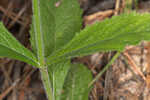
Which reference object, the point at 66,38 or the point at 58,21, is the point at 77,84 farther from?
the point at 58,21

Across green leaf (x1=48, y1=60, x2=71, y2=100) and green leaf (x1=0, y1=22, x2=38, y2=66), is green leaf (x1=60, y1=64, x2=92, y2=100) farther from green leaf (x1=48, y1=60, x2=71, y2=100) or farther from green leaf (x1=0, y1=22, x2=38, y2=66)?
green leaf (x1=0, y1=22, x2=38, y2=66)

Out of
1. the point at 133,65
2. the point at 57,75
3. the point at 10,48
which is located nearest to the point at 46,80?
the point at 57,75

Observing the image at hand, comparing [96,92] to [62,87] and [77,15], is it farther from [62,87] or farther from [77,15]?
[77,15]

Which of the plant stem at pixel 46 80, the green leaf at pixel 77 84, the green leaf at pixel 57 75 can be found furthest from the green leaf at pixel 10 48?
the green leaf at pixel 77 84

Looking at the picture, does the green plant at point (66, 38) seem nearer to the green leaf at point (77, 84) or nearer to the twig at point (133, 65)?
the green leaf at point (77, 84)

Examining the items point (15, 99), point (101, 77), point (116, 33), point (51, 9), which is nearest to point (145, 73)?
point (101, 77)

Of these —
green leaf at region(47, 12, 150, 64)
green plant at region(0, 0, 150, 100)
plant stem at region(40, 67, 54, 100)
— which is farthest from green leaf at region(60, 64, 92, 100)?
green leaf at region(47, 12, 150, 64)

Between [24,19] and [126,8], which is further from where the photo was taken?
[24,19]
